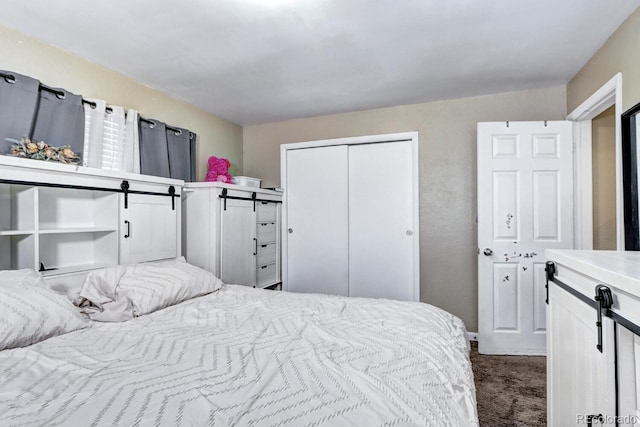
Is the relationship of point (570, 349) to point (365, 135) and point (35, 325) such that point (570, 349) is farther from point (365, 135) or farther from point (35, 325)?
point (365, 135)

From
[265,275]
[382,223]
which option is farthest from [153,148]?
[382,223]

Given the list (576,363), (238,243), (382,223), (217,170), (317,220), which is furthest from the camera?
(317,220)

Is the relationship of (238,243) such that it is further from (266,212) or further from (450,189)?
(450,189)

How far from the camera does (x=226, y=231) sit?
9.85ft

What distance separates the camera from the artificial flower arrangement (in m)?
1.88

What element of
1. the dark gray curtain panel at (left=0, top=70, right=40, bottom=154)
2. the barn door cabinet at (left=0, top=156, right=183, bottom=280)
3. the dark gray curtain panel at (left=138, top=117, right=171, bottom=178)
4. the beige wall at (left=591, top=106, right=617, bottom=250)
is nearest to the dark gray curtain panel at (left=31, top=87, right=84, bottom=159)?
the dark gray curtain panel at (left=0, top=70, right=40, bottom=154)

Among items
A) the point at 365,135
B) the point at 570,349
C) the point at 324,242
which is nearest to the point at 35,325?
the point at 570,349

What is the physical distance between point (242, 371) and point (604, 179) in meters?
3.18

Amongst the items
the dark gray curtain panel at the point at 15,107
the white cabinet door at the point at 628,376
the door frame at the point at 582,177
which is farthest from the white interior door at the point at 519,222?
the dark gray curtain panel at the point at 15,107

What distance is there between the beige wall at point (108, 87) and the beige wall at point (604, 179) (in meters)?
3.64

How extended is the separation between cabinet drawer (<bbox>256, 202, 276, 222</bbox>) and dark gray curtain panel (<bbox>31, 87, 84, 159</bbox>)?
1628 millimetres

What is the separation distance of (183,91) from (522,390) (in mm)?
3600

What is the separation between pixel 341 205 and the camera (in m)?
3.74

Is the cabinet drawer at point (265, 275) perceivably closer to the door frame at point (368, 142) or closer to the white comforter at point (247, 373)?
the door frame at point (368, 142)
